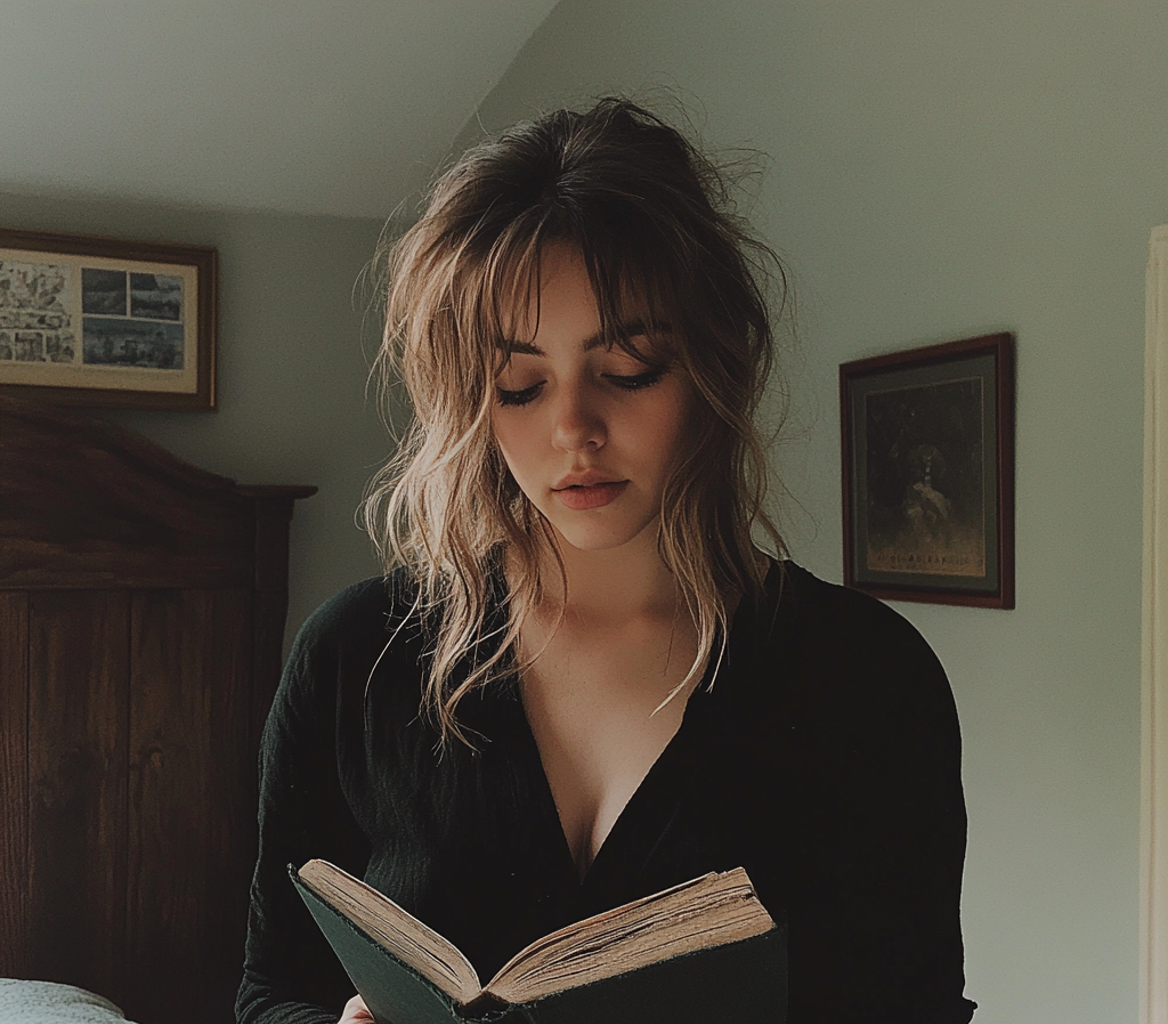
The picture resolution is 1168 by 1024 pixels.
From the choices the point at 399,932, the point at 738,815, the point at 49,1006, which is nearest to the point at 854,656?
the point at 738,815

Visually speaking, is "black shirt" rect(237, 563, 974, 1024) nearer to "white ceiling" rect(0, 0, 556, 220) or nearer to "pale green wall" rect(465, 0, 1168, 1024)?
"pale green wall" rect(465, 0, 1168, 1024)

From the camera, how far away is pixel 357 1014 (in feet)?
2.62

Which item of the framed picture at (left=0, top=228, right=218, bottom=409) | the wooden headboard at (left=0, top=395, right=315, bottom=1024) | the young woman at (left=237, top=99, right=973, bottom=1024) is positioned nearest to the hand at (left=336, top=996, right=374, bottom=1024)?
the young woman at (left=237, top=99, right=973, bottom=1024)

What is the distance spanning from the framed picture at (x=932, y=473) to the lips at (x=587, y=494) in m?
0.91

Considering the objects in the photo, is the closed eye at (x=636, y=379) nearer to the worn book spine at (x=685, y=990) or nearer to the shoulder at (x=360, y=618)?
the shoulder at (x=360, y=618)

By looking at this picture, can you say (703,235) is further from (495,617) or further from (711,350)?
(495,617)

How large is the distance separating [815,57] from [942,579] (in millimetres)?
868

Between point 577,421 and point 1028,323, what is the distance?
0.95 meters

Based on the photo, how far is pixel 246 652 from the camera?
2.85 m

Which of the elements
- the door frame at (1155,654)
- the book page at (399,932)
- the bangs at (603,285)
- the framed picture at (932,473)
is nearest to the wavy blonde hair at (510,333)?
the bangs at (603,285)

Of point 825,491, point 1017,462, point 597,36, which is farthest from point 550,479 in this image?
point 597,36

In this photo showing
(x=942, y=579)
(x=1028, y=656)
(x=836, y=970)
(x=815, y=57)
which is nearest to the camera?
(x=836, y=970)

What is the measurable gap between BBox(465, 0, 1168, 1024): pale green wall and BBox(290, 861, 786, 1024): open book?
93 cm

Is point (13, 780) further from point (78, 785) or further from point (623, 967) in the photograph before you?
point (623, 967)
